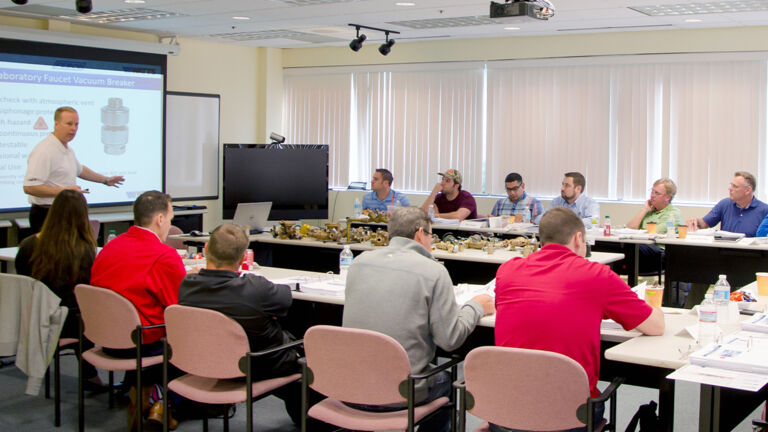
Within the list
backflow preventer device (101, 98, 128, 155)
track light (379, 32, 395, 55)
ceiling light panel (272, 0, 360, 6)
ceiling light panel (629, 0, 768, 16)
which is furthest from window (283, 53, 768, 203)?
ceiling light panel (272, 0, 360, 6)

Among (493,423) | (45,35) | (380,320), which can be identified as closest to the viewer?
(493,423)

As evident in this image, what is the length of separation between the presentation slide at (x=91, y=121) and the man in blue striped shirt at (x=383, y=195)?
8.50ft

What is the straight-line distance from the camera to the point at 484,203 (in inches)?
384

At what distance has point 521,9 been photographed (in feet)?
18.6

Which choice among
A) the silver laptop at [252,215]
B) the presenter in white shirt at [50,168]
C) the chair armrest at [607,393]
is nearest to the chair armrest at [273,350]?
the chair armrest at [607,393]

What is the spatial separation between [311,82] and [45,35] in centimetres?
377

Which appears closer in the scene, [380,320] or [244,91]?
[380,320]

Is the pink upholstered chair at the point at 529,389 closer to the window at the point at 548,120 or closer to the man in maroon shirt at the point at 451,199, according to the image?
the man in maroon shirt at the point at 451,199

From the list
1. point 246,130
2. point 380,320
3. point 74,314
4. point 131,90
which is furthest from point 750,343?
point 246,130

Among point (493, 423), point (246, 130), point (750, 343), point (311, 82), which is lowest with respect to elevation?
point (493, 423)

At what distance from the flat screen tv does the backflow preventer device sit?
3.99 ft

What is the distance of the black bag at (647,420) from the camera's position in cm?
301

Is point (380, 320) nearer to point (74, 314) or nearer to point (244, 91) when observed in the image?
point (74, 314)

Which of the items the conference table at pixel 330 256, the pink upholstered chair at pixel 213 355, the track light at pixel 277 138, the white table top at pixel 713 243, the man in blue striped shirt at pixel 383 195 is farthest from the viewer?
the track light at pixel 277 138
